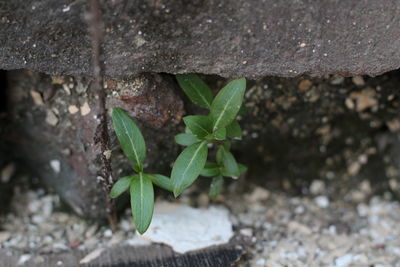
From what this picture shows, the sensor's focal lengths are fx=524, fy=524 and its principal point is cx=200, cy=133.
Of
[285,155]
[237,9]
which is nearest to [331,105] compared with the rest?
[285,155]

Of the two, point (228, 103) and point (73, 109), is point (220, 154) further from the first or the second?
point (73, 109)

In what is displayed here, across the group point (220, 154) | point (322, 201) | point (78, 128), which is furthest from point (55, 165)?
point (322, 201)

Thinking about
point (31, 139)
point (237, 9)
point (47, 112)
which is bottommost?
point (31, 139)

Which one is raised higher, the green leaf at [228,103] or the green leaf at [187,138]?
the green leaf at [228,103]

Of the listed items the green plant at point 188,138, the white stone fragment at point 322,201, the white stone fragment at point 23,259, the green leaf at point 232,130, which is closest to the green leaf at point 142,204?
the green plant at point 188,138

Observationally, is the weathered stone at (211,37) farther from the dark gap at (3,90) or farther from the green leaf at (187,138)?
the dark gap at (3,90)

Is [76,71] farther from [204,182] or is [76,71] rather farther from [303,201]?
[303,201]

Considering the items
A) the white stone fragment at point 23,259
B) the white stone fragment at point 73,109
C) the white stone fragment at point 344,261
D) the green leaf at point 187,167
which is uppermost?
the white stone fragment at point 73,109
